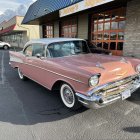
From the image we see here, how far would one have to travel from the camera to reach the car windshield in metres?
4.80

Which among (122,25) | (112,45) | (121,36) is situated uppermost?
(122,25)

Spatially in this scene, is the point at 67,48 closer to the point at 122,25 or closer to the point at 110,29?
the point at 122,25

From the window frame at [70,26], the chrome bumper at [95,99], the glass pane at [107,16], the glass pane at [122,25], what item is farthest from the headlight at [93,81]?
the window frame at [70,26]

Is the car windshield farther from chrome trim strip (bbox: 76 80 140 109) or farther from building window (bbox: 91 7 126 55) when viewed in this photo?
building window (bbox: 91 7 126 55)

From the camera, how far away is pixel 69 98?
408 centimetres

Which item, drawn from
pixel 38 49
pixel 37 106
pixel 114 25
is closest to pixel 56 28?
pixel 114 25

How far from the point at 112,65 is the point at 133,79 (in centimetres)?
71

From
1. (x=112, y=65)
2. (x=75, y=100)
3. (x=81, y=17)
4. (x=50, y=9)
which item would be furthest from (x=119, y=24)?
(x=75, y=100)

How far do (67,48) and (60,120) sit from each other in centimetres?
219

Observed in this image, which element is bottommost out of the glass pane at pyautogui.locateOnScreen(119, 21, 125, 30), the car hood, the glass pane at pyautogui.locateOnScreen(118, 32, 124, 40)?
the car hood

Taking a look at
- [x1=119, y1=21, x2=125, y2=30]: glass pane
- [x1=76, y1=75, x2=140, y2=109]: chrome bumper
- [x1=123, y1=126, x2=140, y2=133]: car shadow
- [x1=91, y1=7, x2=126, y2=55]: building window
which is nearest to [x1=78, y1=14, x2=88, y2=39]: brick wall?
[x1=91, y1=7, x2=126, y2=55]: building window

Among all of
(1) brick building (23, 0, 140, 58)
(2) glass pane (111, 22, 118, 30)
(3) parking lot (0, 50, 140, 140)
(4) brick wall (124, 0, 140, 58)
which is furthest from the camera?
(2) glass pane (111, 22, 118, 30)

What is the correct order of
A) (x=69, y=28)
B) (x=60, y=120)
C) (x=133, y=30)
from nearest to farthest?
1. (x=60, y=120)
2. (x=133, y=30)
3. (x=69, y=28)

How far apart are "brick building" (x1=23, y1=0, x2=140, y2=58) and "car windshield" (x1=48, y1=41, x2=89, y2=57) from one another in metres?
2.47
